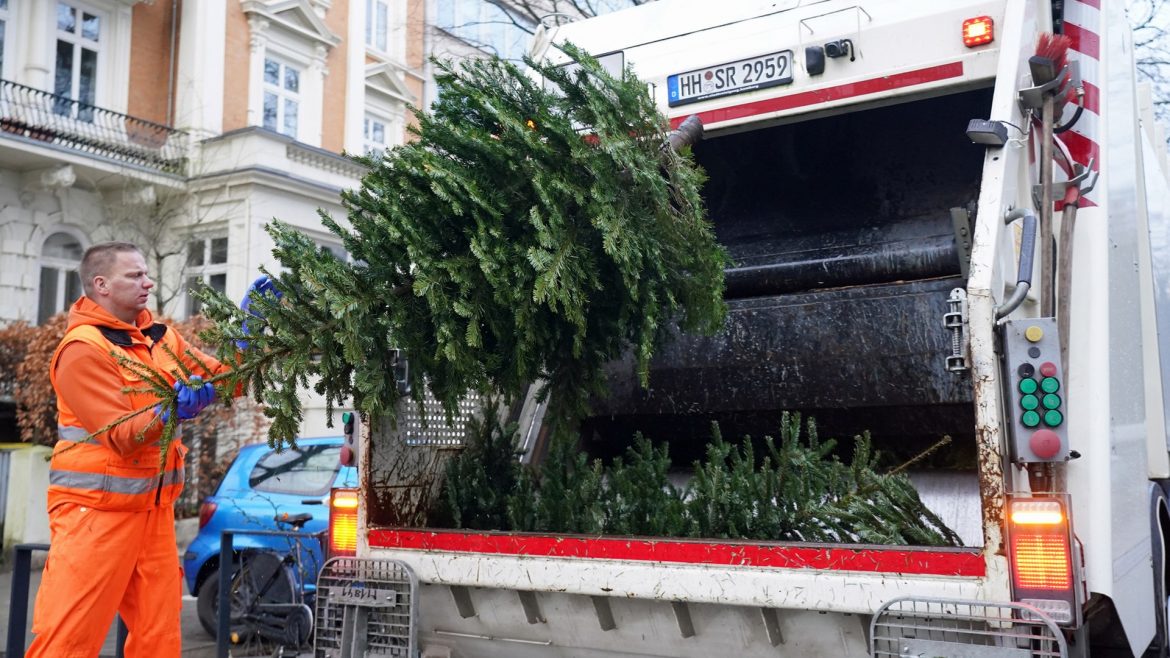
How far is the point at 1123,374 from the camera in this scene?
2.85 m

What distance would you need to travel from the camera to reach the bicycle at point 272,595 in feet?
17.1

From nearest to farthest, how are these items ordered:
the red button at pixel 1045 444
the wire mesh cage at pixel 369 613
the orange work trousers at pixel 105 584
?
the red button at pixel 1045 444
the wire mesh cage at pixel 369 613
the orange work trousers at pixel 105 584

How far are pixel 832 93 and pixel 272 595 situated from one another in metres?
3.91

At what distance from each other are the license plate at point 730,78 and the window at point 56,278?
38.9ft

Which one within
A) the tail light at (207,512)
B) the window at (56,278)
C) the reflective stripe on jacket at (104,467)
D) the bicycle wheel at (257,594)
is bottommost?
the bicycle wheel at (257,594)

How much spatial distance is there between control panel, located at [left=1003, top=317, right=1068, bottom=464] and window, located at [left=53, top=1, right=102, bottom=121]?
13727 millimetres

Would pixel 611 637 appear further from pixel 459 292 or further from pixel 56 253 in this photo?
pixel 56 253

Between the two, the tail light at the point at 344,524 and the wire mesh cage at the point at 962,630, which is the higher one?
the tail light at the point at 344,524

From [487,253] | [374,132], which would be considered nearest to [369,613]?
[487,253]

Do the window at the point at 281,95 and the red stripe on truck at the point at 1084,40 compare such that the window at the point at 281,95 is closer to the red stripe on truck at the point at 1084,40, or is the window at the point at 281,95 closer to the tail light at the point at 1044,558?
the red stripe on truck at the point at 1084,40

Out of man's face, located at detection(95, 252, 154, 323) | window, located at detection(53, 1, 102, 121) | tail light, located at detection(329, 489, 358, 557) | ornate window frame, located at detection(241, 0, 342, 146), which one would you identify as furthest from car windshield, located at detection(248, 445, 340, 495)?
ornate window frame, located at detection(241, 0, 342, 146)

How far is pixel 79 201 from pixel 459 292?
1286 centimetres

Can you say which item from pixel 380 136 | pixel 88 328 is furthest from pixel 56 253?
pixel 88 328

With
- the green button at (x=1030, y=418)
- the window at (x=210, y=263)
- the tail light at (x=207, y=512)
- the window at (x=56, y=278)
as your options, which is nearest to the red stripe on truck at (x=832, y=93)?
the green button at (x=1030, y=418)
